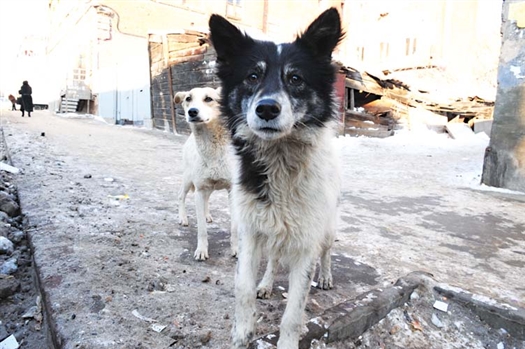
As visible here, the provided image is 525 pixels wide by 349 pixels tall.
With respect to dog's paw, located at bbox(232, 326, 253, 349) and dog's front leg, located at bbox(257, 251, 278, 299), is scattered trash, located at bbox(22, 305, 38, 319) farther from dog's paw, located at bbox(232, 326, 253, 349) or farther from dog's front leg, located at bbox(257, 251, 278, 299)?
dog's front leg, located at bbox(257, 251, 278, 299)

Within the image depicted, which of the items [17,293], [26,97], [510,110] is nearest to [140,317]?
[17,293]

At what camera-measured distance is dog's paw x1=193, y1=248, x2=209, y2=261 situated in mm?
3055

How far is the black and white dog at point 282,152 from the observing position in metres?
2.01

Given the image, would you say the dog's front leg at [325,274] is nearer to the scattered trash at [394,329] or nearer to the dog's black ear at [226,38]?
the scattered trash at [394,329]

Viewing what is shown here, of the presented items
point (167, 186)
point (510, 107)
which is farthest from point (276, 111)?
point (510, 107)

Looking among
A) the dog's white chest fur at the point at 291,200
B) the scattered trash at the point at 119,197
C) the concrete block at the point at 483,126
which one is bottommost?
the scattered trash at the point at 119,197

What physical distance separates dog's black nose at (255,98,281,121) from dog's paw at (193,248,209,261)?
155 cm

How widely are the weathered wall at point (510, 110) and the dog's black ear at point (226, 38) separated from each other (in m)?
5.94

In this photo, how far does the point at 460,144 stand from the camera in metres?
13.3

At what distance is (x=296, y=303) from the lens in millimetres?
1960

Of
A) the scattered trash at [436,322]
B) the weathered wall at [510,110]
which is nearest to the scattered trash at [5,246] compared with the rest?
the scattered trash at [436,322]

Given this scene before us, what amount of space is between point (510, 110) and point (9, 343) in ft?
24.7

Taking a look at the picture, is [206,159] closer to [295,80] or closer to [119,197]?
[295,80]

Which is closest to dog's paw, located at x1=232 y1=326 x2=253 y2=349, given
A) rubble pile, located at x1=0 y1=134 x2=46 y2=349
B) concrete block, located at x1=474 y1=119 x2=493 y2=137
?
rubble pile, located at x1=0 y1=134 x2=46 y2=349
